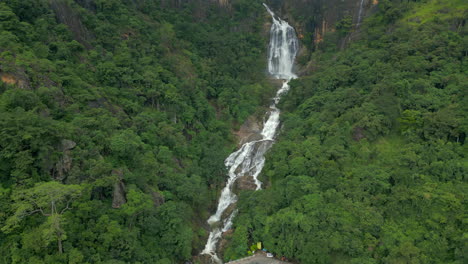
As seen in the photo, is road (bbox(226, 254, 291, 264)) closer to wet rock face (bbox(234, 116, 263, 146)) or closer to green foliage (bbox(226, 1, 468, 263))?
green foliage (bbox(226, 1, 468, 263))

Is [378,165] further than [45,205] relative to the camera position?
Yes

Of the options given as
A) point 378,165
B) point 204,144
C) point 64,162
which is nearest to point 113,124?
point 64,162

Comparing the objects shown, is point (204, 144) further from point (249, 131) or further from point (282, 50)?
point (282, 50)

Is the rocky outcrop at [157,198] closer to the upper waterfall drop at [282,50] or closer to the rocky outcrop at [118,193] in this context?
the rocky outcrop at [118,193]

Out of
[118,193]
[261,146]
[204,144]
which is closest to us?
[118,193]

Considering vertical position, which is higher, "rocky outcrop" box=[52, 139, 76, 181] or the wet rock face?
"rocky outcrop" box=[52, 139, 76, 181]

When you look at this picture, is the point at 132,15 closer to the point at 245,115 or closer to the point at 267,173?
the point at 245,115

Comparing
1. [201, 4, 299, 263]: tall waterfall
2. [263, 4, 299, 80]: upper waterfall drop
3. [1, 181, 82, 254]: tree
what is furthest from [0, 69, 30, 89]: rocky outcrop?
[263, 4, 299, 80]: upper waterfall drop
